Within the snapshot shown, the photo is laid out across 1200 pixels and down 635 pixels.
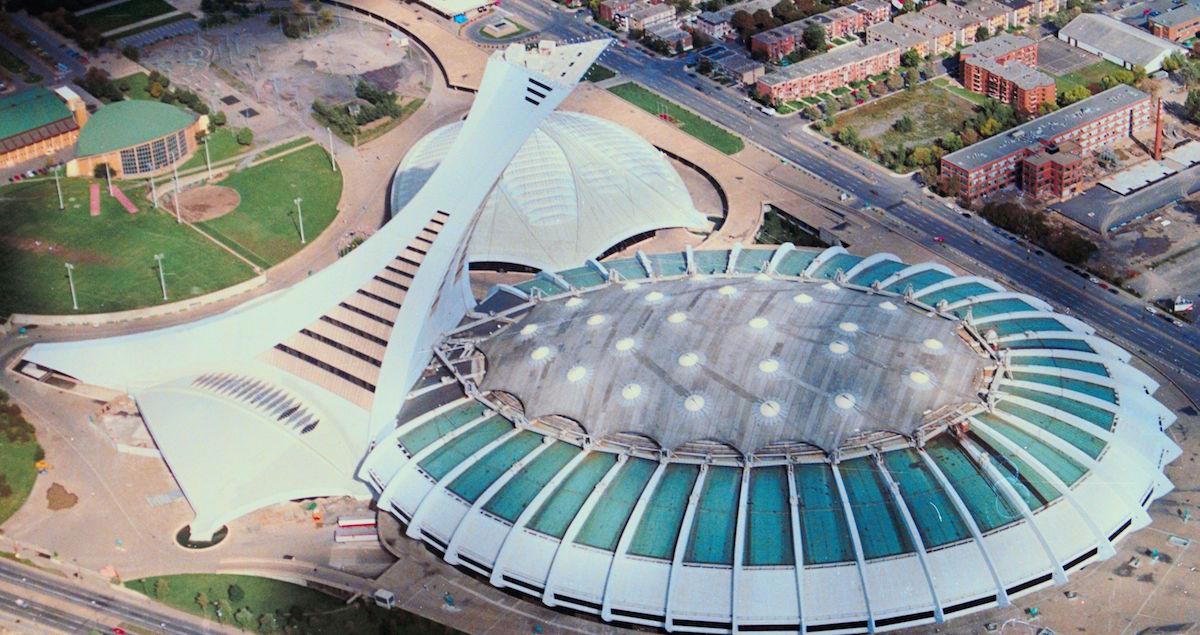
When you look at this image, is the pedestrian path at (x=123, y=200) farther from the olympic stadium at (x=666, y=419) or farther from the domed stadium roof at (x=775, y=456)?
the domed stadium roof at (x=775, y=456)

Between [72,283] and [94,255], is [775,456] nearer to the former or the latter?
[72,283]

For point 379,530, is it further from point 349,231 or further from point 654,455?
point 349,231

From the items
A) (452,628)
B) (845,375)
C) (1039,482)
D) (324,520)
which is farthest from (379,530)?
(1039,482)

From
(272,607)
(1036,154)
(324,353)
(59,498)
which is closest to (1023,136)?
(1036,154)

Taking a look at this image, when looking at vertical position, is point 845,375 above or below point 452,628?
above

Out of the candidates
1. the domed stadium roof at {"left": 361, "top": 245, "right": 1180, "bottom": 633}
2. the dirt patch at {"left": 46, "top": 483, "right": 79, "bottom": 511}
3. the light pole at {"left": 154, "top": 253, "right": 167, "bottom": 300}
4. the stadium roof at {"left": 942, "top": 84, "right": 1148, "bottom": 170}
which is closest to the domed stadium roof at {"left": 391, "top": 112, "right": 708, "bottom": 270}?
the domed stadium roof at {"left": 361, "top": 245, "right": 1180, "bottom": 633}
